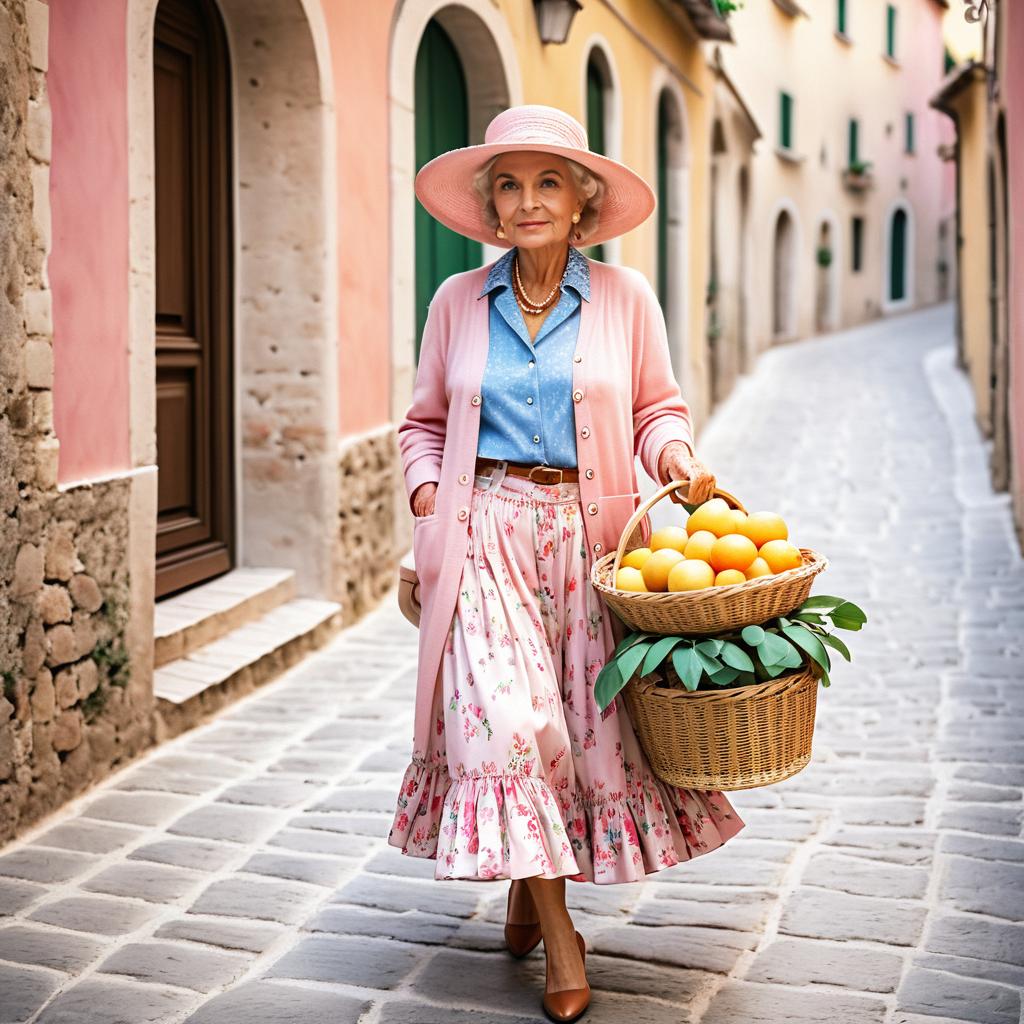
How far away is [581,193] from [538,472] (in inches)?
26.7

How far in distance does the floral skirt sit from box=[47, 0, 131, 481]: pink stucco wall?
195 cm

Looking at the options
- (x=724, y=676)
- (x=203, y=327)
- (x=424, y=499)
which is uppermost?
(x=203, y=327)

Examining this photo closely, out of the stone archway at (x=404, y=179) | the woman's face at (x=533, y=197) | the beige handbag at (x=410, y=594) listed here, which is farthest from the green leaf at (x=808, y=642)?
the stone archway at (x=404, y=179)

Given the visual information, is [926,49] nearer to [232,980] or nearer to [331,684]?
[331,684]

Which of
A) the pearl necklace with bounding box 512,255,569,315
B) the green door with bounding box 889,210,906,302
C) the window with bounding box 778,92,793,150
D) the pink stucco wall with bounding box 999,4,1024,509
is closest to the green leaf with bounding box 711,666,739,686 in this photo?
the pearl necklace with bounding box 512,255,569,315

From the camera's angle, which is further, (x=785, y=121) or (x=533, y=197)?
(x=785, y=121)

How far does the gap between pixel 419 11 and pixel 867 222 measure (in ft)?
82.0

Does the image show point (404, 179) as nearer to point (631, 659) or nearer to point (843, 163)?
point (631, 659)

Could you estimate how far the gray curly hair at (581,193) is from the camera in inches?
130

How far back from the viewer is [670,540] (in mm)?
3098

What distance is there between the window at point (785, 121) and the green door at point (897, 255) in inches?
347

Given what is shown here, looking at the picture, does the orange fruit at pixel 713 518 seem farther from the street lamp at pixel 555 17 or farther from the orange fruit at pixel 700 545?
the street lamp at pixel 555 17

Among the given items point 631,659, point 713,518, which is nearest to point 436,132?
point 713,518

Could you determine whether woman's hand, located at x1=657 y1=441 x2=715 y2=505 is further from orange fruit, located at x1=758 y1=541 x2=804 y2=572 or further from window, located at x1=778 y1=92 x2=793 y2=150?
window, located at x1=778 y1=92 x2=793 y2=150
